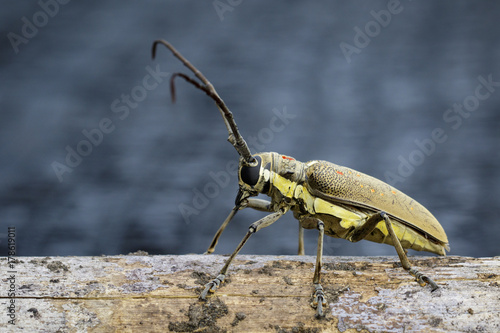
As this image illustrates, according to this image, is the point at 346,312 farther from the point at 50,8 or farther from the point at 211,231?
the point at 50,8

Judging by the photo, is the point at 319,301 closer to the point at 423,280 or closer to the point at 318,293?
the point at 318,293

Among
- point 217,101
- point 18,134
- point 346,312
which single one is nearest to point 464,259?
point 346,312

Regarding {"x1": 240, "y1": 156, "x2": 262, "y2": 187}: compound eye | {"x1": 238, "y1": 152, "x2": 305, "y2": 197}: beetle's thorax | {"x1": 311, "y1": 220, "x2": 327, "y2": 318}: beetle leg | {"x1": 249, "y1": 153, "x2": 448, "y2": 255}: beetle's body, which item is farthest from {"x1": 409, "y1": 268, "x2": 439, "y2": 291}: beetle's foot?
{"x1": 240, "y1": 156, "x2": 262, "y2": 187}: compound eye

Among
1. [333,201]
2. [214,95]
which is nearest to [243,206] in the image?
[333,201]

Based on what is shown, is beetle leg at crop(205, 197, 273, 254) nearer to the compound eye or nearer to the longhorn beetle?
the longhorn beetle

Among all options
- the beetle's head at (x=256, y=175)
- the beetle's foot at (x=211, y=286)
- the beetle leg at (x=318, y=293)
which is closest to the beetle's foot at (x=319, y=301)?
the beetle leg at (x=318, y=293)
